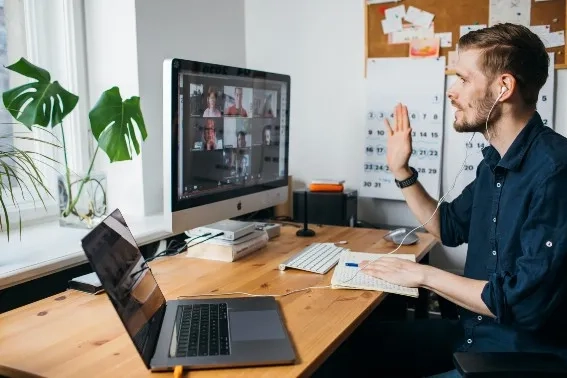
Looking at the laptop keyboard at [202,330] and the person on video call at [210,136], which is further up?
the person on video call at [210,136]

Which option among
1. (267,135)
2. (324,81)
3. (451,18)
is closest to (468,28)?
(451,18)

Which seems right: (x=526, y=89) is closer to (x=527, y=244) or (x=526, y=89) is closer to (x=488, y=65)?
(x=488, y=65)

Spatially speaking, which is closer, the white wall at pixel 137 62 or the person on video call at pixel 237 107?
the person on video call at pixel 237 107

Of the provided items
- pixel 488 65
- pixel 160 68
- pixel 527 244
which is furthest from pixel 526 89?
pixel 160 68

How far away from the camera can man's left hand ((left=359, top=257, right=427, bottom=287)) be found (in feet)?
4.56

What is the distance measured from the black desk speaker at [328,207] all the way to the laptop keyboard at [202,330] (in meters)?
1.12

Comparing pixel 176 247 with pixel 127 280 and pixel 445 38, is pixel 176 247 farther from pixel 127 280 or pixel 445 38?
pixel 445 38

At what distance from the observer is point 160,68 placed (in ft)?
7.11

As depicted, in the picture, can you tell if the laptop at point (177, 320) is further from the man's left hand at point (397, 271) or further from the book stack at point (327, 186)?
the book stack at point (327, 186)

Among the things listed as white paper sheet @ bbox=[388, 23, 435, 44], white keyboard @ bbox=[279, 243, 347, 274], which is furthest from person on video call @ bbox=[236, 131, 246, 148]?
white paper sheet @ bbox=[388, 23, 435, 44]

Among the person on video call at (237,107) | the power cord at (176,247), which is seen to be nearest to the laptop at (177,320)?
the power cord at (176,247)

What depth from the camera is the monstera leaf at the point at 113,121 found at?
5.71 feet


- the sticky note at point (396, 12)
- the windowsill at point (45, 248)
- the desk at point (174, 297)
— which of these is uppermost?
the sticky note at point (396, 12)

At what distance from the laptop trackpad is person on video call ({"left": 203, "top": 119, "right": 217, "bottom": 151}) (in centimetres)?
56
